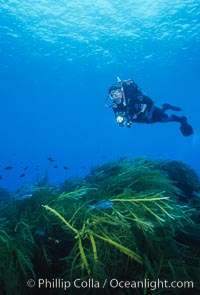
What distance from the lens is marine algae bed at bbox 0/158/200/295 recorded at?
361 cm

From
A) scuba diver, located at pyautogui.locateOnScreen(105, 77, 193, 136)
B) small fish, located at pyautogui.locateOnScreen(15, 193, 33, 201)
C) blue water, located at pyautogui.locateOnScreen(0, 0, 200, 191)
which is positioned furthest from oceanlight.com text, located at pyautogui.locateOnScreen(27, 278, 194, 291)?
scuba diver, located at pyautogui.locateOnScreen(105, 77, 193, 136)

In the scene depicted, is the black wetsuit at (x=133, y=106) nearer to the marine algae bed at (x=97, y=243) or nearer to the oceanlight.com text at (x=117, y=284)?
the marine algae bed at (x=97, y=243)

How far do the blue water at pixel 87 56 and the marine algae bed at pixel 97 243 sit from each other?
4.68m

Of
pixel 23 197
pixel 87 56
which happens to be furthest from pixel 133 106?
pixel 87 56

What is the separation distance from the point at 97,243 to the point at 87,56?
39.1 metres

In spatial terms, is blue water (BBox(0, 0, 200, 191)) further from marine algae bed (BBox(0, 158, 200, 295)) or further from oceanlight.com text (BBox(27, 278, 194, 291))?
oceanlight.com text (BBox(27, 278, 194, 291))

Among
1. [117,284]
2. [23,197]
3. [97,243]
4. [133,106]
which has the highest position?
[133,106]

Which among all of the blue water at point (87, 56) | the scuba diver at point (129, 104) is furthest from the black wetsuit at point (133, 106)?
the blue water at point (87, 56)

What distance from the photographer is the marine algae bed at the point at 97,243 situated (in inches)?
142

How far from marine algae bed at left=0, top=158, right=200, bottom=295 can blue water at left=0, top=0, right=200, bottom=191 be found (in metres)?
4.68

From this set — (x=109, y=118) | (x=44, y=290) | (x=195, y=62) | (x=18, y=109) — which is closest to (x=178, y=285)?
(x=44, y=290)

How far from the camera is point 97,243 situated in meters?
3.77

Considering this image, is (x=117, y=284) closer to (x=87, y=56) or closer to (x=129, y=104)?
(x=129, y=104)

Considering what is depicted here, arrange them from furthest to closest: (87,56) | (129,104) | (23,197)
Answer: (87,56), (129,104), (23,197)
